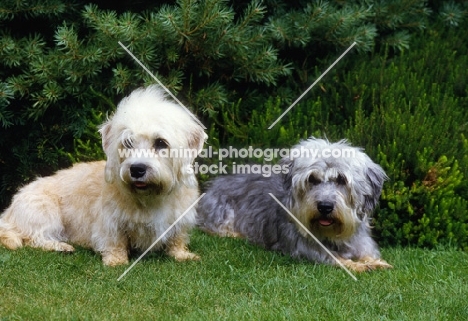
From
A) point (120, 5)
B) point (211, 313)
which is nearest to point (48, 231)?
point (211, 313)

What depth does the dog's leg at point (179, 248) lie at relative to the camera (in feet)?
18.9

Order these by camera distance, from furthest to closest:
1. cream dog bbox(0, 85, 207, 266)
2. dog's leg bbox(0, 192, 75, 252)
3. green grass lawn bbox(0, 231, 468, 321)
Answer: dog's leg bbox(0, 192, 75, 252) < cream dog bbox(0, 85, 207, 266) < green grass lawn bbox(0, 231, 468, 321)

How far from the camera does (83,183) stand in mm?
6070

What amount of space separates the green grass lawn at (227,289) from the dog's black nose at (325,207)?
45 centimetres

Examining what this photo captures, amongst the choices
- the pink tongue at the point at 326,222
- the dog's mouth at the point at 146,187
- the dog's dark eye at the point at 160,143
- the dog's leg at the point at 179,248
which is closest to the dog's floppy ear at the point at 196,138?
the dog's dark eye at the point at 160,143

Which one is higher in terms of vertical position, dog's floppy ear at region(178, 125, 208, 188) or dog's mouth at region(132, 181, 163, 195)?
dog's floppy ear at region(178, 125, 208, 188)

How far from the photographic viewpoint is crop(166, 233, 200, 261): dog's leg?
18.9ft

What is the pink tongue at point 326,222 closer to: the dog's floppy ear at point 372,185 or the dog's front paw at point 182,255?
the dog's floppy ear at point 372,185

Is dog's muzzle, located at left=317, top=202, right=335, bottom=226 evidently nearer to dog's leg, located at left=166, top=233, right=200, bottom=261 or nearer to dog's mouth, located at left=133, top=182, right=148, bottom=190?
dog's leg, located at left=166, top=233, right=200, bottom=261

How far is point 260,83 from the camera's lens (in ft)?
25.7

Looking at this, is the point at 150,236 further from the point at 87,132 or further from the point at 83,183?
the point at 87,132

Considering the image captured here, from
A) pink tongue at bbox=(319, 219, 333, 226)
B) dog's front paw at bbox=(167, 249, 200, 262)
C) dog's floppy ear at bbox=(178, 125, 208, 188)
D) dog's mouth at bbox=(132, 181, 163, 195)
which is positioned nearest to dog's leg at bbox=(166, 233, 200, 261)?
dog's front paw at bbox=(167, 249, 200, 262)

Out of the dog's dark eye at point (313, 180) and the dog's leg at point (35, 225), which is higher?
the dog's dark eye at point (313, 180)

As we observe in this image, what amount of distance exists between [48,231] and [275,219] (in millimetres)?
1966
